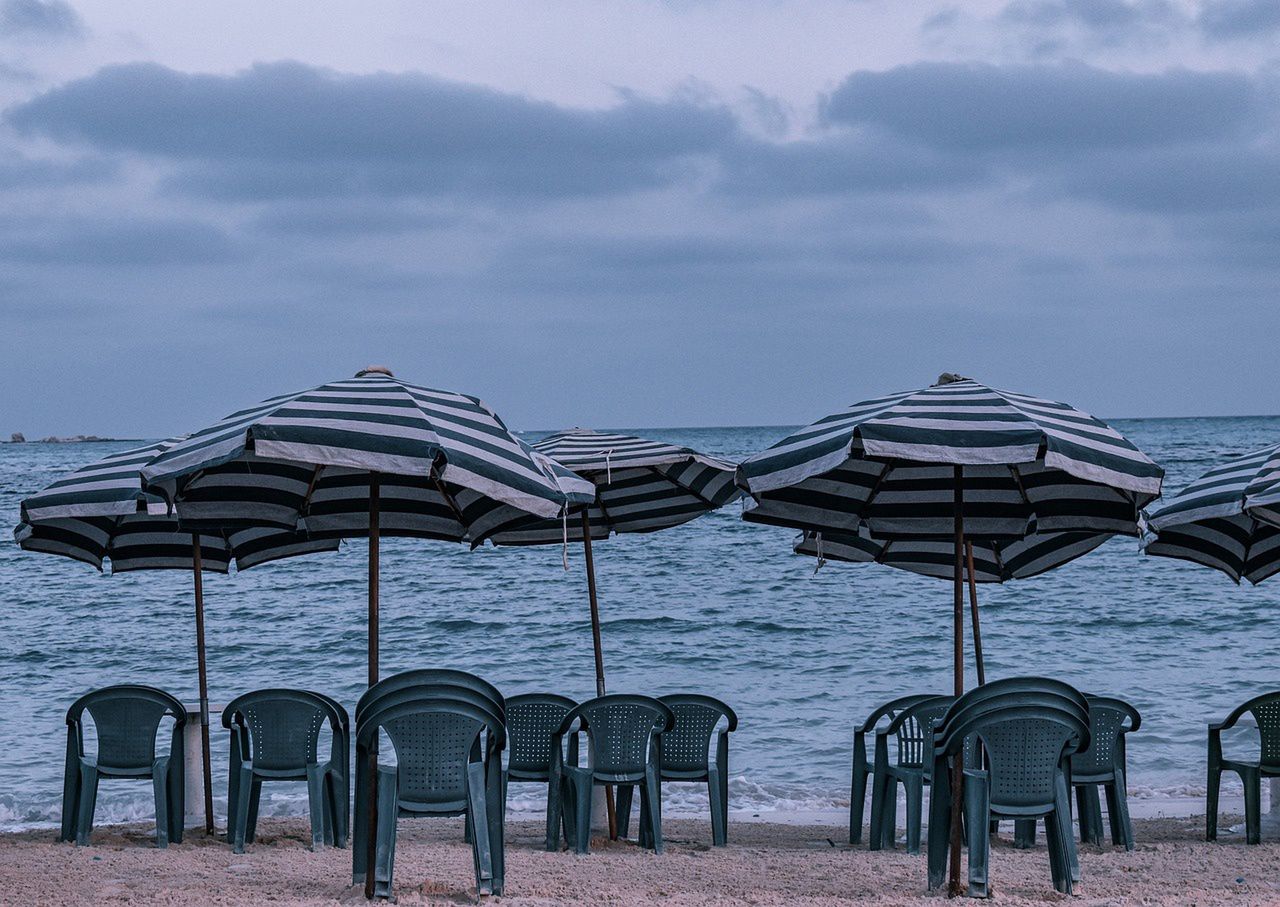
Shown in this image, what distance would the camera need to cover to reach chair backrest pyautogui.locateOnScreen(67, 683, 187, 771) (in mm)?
6535

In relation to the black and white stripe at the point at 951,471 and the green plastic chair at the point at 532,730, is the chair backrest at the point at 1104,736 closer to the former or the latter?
the black and white stripe at the point at 951,471

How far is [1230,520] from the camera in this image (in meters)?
7.07

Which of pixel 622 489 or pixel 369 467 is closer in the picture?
pixel 369 467

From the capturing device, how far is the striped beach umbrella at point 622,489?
6.74 m

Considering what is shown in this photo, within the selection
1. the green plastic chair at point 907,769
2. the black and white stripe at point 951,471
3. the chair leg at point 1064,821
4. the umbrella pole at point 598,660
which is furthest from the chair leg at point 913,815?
the umbrella pole at point 598,660

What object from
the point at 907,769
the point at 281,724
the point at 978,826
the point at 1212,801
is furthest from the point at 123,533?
the point at 1212,801

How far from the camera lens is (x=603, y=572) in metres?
Result: 31.4

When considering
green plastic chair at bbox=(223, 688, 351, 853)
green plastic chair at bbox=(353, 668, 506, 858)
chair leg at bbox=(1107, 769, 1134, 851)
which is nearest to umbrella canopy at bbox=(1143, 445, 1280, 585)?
chair leg at bbox=(1107, 769, 1134, 851)

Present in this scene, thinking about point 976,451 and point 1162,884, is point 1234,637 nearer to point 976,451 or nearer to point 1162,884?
point 1162,884

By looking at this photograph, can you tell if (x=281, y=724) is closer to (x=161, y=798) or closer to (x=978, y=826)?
(x=161, y=798)

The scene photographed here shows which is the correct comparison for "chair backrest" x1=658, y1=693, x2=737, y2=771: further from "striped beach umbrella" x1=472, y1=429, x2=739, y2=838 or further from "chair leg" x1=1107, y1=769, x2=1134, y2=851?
"chair leg" x1=1107, y1=769, x2=1134, y2=851

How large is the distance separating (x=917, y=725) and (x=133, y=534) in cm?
485

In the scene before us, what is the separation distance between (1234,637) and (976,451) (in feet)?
50.2

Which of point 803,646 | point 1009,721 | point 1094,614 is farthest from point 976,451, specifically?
point 1094,614
